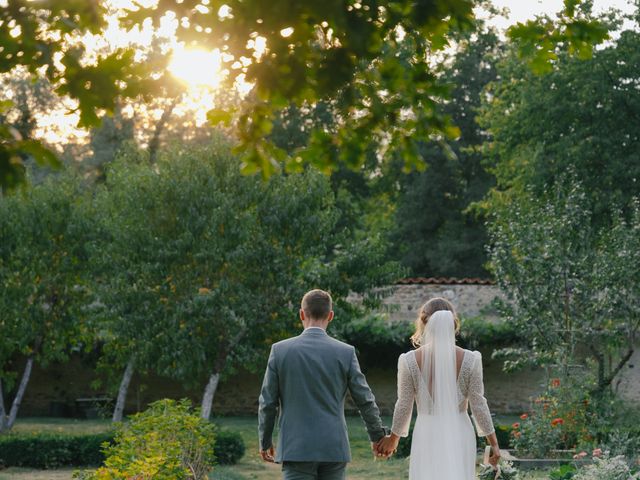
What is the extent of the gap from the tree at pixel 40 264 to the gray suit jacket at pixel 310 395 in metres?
12.8

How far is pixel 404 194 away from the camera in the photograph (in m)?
36.7

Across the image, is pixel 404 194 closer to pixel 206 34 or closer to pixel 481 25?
pixel 481 25

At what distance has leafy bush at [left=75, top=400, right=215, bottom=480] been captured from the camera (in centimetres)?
859

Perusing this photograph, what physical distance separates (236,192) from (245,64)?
1369cm

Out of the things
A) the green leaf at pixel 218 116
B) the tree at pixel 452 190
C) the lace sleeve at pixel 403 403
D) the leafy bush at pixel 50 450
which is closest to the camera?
the green leaf at pixel 218 116

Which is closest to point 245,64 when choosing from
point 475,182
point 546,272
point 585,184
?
point 546,272

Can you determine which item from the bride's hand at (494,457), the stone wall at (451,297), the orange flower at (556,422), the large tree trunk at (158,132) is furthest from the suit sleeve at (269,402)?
the large tree trunk at (158,132)

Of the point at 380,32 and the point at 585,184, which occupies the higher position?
the point at 585,184

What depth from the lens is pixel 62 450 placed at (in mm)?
15438

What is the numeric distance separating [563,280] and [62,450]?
763 centimetres

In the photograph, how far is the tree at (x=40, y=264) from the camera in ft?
61.4

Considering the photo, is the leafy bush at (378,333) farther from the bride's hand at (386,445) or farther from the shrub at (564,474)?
the bride's hand at (386,445)

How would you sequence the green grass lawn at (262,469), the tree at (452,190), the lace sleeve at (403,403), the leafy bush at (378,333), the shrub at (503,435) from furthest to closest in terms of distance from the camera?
the tree at (452,190), the leafy bush at (378,333), the shrub at (503,435), the green grass lawn at (262,469), the lace sleeve at (403,403)

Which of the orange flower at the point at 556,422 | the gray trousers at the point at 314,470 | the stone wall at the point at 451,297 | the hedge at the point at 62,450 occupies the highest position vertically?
the stone wall at the point at 451,297
